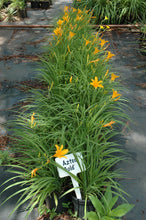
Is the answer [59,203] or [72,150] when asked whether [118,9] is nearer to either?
[72,150]

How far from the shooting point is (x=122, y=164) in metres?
1.88

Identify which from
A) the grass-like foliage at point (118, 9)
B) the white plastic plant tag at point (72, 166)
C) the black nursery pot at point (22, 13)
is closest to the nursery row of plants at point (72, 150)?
the white plastic plant tag at point (72, 166)

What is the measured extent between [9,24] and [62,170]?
4.47 m

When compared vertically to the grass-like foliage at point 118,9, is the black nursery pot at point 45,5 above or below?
above

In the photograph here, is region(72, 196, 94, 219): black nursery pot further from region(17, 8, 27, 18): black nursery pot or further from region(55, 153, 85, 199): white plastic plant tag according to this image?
region(17, 8, 27, 18): black nursery pot

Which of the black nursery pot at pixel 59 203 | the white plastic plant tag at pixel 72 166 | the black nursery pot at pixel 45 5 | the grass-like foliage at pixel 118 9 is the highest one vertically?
the black nursery pot at pixel 45 5

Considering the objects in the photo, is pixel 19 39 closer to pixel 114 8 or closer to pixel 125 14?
pixel 114 8

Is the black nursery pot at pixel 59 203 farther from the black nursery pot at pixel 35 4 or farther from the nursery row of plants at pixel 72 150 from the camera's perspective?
the black nursery pot at pixel 35 4

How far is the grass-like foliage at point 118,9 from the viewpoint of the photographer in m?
4.74

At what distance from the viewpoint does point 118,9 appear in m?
4.92

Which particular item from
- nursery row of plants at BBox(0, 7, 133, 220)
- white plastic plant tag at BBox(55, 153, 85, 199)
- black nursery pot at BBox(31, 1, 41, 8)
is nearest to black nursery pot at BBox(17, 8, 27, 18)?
black nursery pot at BBox(31, 1, 41, 8)

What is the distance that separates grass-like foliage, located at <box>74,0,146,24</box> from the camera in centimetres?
474

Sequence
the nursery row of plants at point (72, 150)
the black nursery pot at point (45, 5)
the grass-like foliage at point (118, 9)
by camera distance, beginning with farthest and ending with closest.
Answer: the black nursery pot at point (45, 5), the grass-like foliage at point (118, 9), the nursery row of plants at point (72, 150)

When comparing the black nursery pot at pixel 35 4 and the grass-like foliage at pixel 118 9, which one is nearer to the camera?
the grass-like foliage at pixel 118 9
